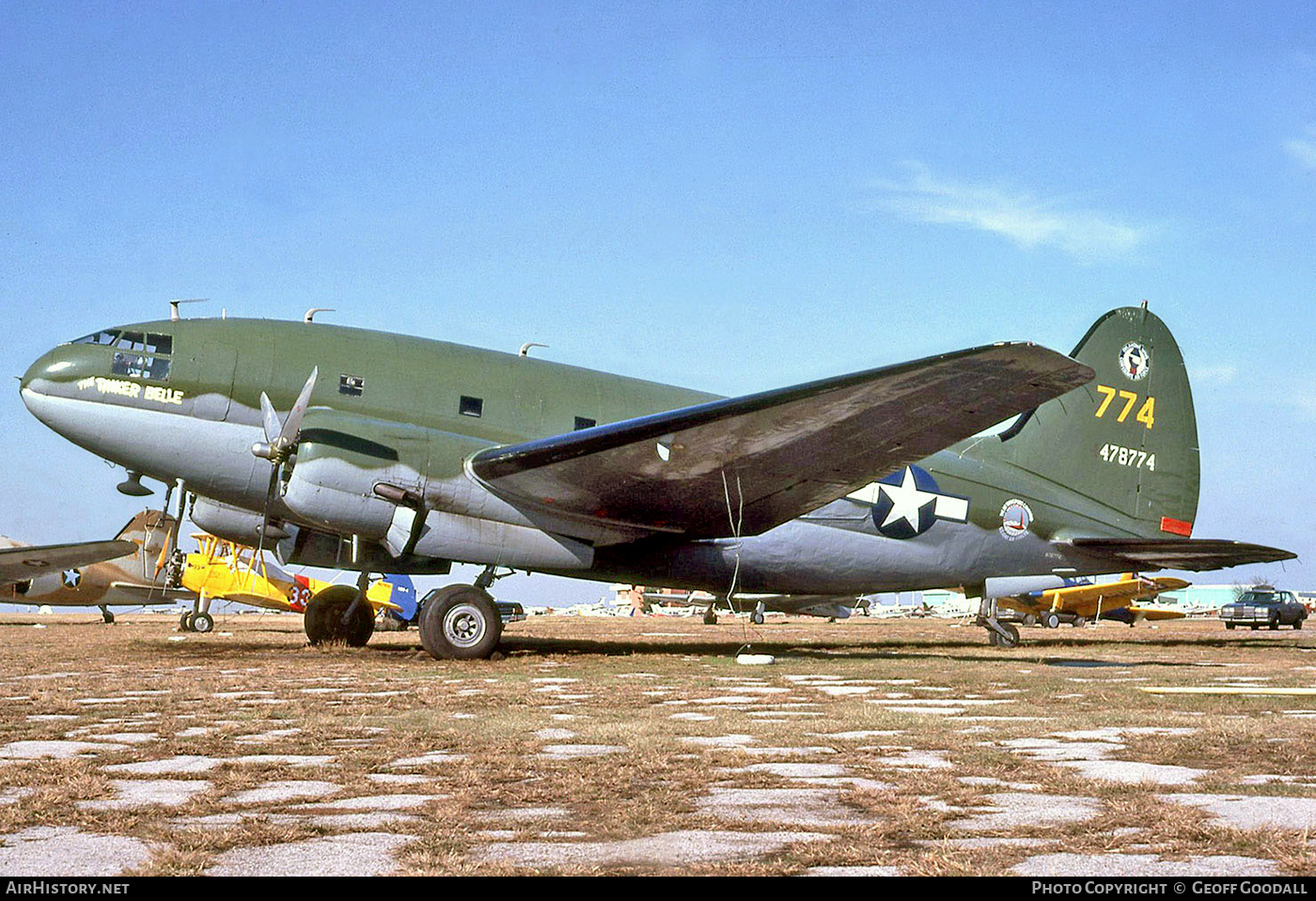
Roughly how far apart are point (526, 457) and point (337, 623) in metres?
6.86

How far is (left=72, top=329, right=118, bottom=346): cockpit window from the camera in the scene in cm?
1520

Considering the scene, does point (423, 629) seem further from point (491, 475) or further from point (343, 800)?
point (343, 800)

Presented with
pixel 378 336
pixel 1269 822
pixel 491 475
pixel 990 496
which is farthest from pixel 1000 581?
pixel 1269 822

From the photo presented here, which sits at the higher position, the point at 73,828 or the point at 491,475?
the point at 491,475

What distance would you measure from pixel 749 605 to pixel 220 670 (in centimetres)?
3924

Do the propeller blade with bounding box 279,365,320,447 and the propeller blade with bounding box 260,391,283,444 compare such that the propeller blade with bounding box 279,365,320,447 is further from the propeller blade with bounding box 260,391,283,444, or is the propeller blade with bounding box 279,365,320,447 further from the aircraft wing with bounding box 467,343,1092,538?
the aircraft wing with bounding box 467,343,1092,538

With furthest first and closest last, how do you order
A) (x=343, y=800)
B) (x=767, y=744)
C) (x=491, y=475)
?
1. (x=491, y=475)
2. (x=767, y=744)
3. (x=343, y=800)

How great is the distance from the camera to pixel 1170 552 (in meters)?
19.4

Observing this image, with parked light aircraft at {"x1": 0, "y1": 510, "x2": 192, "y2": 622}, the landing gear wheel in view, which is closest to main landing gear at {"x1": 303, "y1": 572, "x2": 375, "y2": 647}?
the landing gear wheel

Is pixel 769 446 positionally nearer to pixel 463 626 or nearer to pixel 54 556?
pixel 463 626

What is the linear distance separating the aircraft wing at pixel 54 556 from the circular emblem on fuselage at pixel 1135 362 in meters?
19.2

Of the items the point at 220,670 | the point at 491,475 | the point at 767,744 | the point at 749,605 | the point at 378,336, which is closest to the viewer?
the point at 767,744

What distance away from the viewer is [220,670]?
12.8m

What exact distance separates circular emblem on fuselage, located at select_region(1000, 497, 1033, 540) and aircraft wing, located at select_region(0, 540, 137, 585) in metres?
16.3
